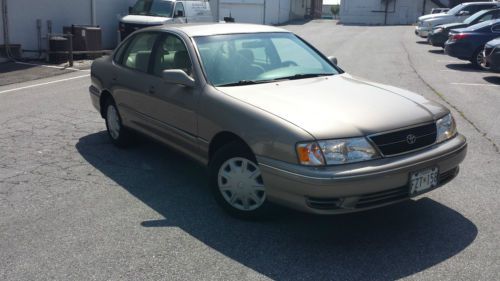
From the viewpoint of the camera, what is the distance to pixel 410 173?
3965 mm

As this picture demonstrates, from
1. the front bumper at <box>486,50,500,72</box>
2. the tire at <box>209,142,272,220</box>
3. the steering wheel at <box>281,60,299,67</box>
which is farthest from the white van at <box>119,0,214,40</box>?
the tire at <box>209,142,272,220</box>

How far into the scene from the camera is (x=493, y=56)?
1230 cm

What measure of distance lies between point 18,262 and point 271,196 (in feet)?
6.03

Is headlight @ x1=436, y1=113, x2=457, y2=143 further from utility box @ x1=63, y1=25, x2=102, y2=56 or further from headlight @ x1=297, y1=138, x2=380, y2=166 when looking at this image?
utility box @ x1=63, y1=25, x2=102, y2=56

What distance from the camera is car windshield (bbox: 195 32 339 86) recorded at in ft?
16.3

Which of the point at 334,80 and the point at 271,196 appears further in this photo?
the point at 334,80

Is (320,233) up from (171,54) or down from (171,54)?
down

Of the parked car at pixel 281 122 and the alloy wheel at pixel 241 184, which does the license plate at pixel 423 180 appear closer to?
the parked car at pixel 281 122

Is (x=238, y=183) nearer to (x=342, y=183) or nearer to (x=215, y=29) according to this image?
(x=342, y=183)

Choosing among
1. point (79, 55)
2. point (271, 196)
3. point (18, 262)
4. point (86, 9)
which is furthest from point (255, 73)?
point (86, 9)

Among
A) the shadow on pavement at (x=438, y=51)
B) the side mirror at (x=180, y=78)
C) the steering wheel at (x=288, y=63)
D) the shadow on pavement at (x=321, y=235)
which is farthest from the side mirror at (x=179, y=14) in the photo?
the side mirror at (x=180, y=78)

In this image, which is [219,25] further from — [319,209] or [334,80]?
[319,209]

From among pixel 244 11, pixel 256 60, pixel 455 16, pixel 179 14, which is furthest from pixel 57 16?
pixel 244 11

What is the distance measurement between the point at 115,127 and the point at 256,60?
2.26 m
